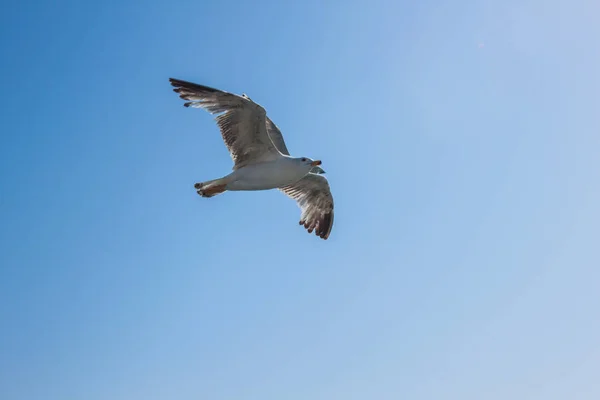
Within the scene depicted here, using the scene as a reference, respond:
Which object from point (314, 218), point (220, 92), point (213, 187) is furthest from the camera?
point (314, 218)

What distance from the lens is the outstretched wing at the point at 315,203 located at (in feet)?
52.0

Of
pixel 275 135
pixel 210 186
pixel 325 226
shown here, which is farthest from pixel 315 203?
pixel 210 186

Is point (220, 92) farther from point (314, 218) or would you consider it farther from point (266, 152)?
point (314, 218)

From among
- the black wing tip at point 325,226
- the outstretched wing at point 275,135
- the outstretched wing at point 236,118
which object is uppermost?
the outstretched wing at point 275,135

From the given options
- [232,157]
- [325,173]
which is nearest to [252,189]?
[232,157]

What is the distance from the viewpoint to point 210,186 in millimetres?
13156

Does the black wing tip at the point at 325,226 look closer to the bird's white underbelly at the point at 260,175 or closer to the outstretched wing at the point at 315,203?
the outstretched wing at the point at 315,203

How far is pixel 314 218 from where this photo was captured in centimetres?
1600

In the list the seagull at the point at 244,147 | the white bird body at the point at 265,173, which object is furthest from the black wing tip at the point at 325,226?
the white bird body at the point at 265,173

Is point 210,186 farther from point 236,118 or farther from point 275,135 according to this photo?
point 275,135

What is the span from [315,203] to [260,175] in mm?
3042

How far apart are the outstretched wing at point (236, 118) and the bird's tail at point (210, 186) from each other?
566 mm

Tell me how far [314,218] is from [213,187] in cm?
354

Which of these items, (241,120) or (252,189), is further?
(252,189)
